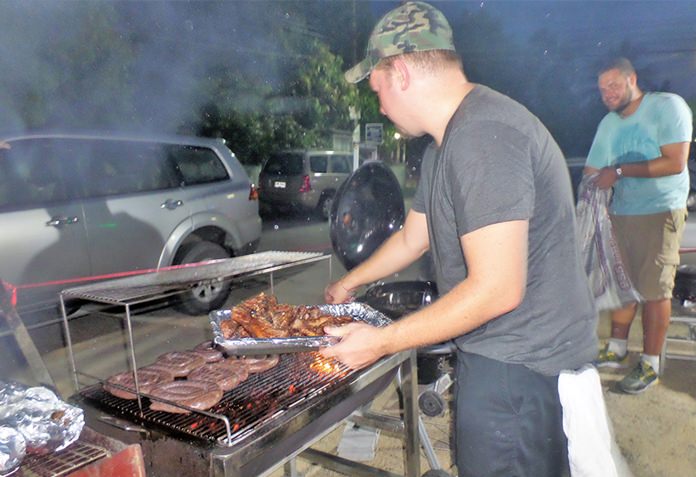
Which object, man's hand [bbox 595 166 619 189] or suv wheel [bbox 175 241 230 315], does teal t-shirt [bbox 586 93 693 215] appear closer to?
man's hand [bbox 595 166 619 189]

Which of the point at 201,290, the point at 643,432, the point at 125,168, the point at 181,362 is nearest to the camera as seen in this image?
Result: the point at 181,362

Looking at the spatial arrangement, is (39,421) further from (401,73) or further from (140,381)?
(401,73)

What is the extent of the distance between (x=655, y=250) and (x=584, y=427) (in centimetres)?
270

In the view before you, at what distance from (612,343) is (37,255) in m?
4.99

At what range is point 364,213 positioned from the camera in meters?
3.35

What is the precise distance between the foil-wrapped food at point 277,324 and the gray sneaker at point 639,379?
2.42 meters

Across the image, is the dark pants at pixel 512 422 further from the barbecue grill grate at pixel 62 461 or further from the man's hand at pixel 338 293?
the barbecue grill grate at pixel 62 461

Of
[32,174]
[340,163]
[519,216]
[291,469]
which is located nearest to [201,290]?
[32,174]

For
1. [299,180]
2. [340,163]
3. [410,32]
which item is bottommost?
[299,180]

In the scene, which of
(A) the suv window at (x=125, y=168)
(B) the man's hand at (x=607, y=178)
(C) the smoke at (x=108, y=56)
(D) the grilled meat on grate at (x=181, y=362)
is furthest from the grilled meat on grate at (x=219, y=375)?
(C) the smoke at (x=108, y=56)

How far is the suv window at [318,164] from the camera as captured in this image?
12.4 metres

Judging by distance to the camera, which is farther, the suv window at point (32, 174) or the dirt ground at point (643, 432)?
the suv window at point (32, 174)

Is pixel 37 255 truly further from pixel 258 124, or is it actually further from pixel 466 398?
pixel 258 124

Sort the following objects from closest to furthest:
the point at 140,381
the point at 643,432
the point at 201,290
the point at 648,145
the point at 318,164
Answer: the point at 140,381
the point at 643,432
the point at 648,145
the point at 201,290
the point at 318,164
